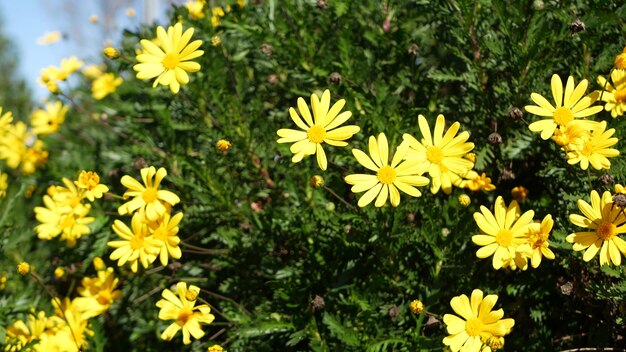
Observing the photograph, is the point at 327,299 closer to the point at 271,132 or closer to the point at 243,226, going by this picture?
the point at 243,226

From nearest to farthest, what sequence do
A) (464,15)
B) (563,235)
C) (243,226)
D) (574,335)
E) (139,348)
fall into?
(563,235) < (574,335) < (464,15) < (243,226) < (139,348)

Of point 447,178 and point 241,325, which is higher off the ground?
point 447,178

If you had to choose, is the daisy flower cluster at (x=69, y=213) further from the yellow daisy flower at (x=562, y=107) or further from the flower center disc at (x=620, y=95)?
the flower center disc at (x=620, y=95)

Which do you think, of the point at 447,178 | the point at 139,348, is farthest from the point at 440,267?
the point at 139,348

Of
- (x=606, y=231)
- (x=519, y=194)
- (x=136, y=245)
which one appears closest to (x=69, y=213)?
(x=136, y=245)

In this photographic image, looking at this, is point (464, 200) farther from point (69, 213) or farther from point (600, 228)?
point (69, 213)

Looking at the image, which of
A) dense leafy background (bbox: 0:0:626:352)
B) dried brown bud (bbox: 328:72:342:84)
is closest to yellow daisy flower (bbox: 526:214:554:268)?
dense leafy background (bbox: 0:0:626:352)

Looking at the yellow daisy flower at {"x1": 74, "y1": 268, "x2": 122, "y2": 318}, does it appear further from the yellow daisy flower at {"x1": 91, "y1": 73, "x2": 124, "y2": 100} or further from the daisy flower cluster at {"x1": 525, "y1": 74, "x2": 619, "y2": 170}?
the daisy flower cluster at {"x1": 525, "y1": 74, "x2": 619, "y2": 170}
